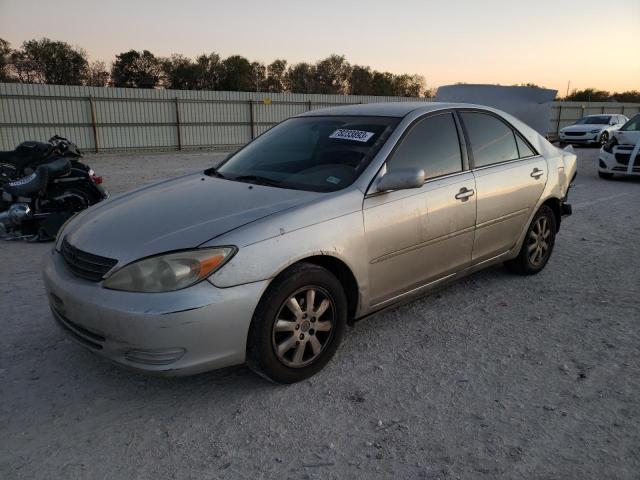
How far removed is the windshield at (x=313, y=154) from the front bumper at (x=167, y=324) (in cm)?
100

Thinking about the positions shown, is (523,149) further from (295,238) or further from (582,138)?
(582,138)

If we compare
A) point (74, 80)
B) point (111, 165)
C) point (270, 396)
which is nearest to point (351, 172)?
point (270, 396)

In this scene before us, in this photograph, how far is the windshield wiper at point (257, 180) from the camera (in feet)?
10.9

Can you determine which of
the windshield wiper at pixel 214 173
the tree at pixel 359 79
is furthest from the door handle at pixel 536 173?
the tree at pixel 359 79

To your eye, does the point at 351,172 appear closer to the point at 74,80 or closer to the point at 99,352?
the point at 99,352

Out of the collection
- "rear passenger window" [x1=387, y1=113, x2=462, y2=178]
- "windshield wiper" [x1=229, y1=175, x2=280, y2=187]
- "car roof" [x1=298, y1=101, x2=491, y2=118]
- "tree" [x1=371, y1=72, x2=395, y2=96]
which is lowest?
"windshield wiper" [x1=229, y1=175, x2=280, y2=187]

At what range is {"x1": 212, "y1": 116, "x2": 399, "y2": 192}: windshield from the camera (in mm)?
3260

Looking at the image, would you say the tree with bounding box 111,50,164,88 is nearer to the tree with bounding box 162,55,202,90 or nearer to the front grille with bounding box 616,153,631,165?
the tree with bounding box 162,55,202,90

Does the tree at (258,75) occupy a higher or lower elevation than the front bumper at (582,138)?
higher

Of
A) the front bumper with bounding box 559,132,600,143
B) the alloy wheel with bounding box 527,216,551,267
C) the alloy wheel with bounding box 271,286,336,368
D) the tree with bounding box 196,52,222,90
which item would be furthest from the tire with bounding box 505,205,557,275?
the tree with bounding box 196,52,222,90

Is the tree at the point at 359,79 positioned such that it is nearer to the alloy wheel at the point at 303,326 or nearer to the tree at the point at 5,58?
the tree at the point at 5,58

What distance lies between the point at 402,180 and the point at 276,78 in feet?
195

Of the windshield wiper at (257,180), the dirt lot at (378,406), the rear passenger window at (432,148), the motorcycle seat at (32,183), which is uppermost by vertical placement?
the rear passenger window at (432,148)

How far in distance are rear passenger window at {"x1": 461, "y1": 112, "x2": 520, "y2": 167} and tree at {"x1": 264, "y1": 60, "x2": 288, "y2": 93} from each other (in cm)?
5532
